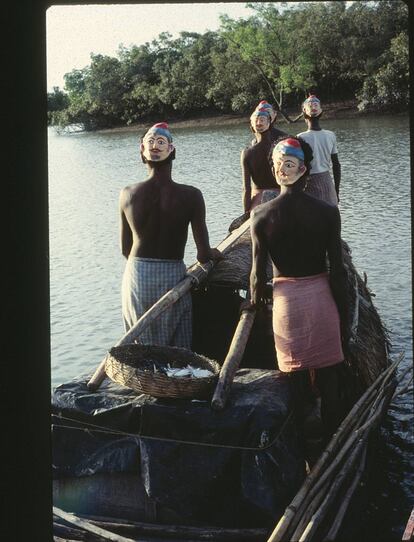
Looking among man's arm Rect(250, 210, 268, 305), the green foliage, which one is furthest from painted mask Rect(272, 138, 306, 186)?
the green foliage

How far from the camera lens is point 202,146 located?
94.0ft

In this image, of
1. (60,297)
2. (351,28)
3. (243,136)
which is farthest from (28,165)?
(351,28)

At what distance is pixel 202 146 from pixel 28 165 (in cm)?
2581

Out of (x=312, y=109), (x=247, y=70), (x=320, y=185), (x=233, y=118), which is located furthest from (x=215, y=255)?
(x=247, y=70)

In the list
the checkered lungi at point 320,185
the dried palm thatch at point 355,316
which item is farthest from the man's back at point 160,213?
the checkered lungi at point 320,185

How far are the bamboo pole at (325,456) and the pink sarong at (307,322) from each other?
0.48m

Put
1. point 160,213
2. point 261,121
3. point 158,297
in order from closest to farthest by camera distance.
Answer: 1. point 160,213
2. point 158,297
3. point 261,121

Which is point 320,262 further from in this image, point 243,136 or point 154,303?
point 243,136

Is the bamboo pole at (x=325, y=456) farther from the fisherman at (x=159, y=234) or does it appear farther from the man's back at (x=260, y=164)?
the man's back at (x=260, y=164)

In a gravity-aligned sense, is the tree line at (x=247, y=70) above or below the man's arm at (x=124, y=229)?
above

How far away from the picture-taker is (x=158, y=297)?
5148 millimetres

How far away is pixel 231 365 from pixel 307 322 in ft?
1.63

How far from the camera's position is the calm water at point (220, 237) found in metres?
6.91

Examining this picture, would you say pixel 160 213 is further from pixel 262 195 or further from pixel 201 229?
pixel 262 195
